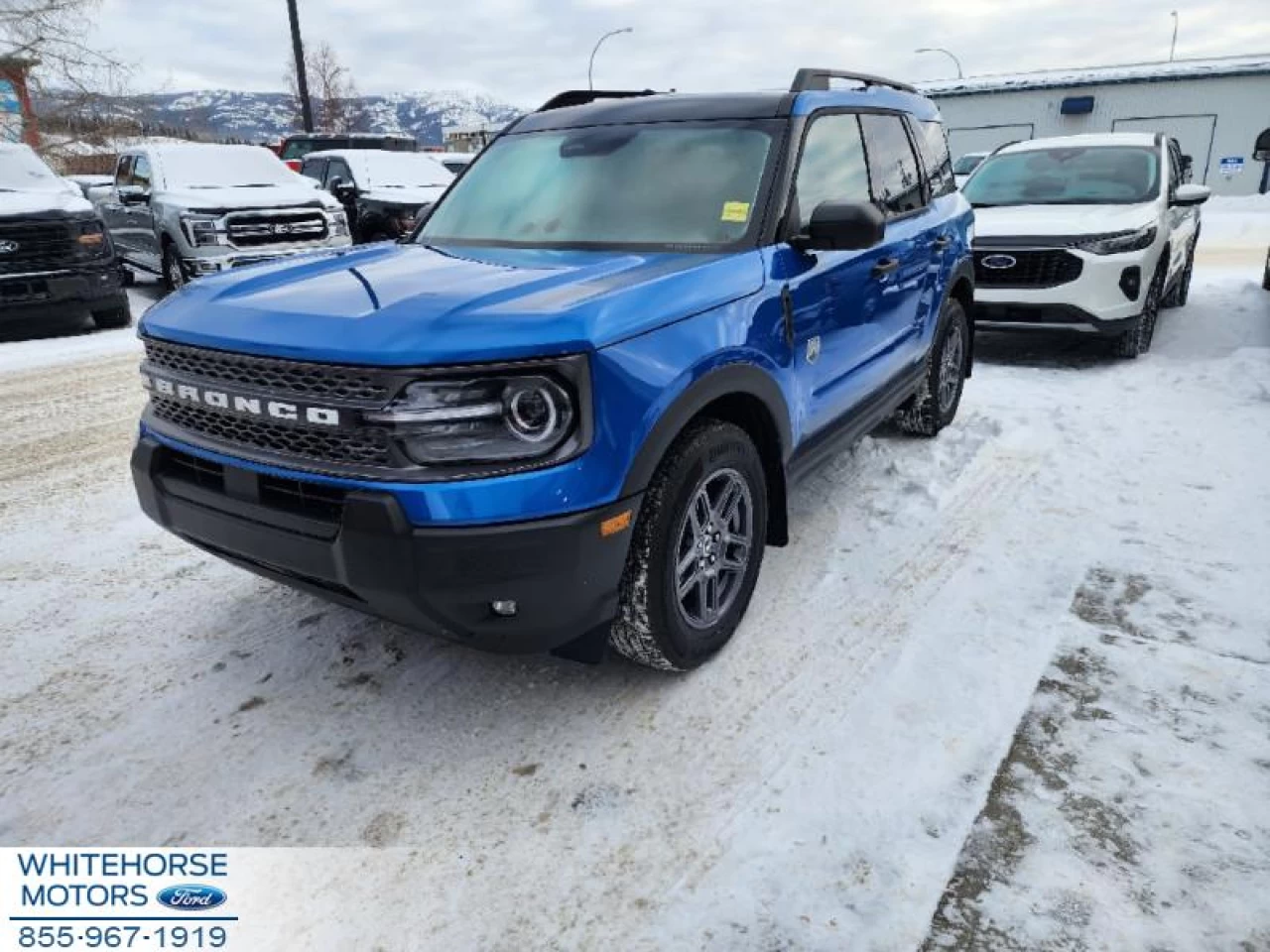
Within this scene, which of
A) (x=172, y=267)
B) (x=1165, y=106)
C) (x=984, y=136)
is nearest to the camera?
(x=172, y=267)

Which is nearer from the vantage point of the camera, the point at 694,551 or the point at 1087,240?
the point at 694,551

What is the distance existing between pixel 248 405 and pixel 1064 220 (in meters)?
6.96

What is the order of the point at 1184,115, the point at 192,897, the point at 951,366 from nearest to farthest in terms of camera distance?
the point at 192,897
the point at 951,366
the point at 1184,115

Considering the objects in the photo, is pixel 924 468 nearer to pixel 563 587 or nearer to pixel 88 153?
pixel 563 587

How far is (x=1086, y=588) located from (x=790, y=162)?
6.75 feet

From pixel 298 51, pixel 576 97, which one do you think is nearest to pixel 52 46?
pixel 298 51

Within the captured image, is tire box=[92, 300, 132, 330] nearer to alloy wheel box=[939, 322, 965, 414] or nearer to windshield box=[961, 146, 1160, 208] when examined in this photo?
alloy wheel box=[939, 322, 965, 414]

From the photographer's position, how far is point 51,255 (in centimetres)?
888

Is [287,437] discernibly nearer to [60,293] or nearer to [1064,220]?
[1064,220]

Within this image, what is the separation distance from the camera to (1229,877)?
2.12 metres

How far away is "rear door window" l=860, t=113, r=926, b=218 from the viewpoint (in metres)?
4.13

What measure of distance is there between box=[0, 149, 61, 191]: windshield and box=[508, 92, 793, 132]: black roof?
818cm

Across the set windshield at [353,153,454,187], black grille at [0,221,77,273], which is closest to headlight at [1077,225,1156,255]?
windshield at [353,153,454,187]

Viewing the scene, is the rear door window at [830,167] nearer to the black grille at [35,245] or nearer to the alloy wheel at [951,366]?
the alloy wheel at [951,366]
